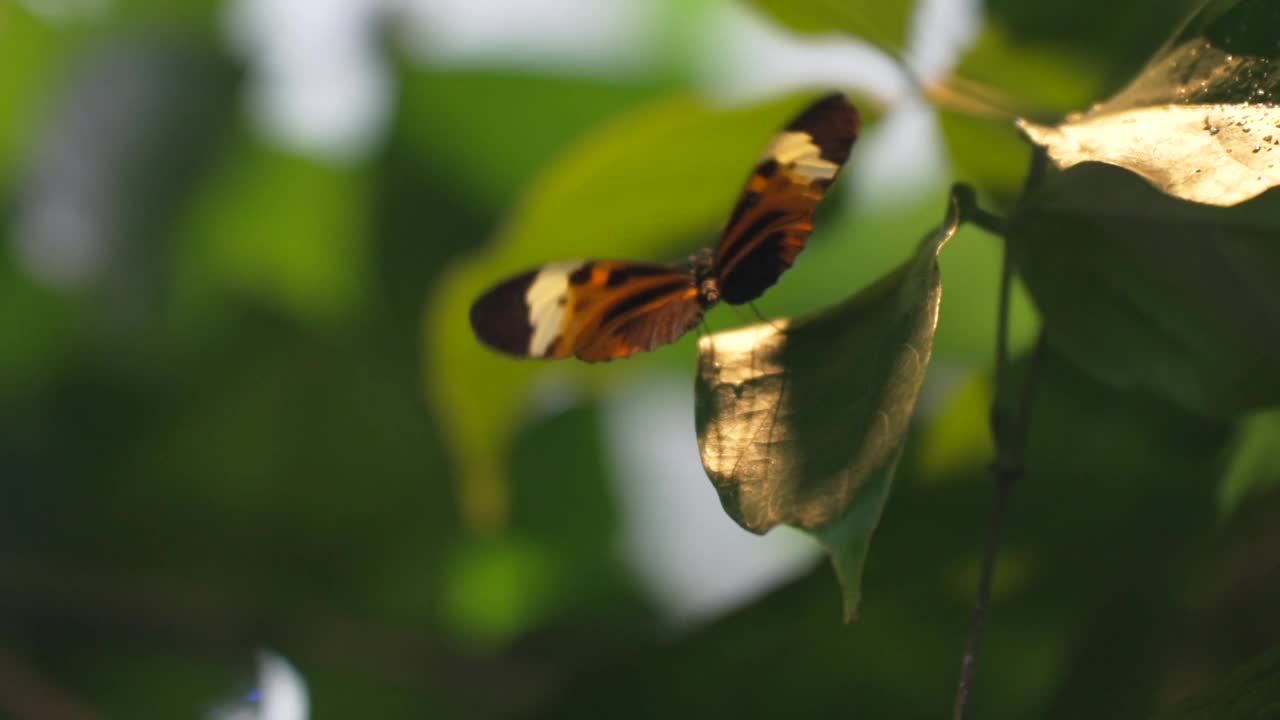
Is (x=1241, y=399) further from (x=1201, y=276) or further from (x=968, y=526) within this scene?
(x=968, y=526)

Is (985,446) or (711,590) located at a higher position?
(711,590)

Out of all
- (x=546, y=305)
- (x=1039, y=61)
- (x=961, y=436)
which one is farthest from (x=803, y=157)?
(x=1039, y=61)

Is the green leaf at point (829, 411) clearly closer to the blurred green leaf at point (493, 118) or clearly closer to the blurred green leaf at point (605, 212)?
the blurred green leaf at point (605, 212)

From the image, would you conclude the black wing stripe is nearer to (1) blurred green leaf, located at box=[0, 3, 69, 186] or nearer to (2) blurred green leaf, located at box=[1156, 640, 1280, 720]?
(2) blurred green leaf, located at box=[1156, 640, 1280, 720]

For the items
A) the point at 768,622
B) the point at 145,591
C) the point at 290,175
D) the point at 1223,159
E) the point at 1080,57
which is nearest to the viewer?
the point at 1223,159

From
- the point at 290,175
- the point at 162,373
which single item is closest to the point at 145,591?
the point at 162,373

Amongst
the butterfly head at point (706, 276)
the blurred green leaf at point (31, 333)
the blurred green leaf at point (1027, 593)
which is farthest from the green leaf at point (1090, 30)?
the blurred green leaf at point (31, 333)

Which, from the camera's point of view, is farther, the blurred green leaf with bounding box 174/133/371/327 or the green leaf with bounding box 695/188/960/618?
the blurred green leaf with bounding box 174/133/371/327

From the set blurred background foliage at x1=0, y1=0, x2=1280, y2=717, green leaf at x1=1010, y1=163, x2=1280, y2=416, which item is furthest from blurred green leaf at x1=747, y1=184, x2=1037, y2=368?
green leaf at x1=1010, y1=163, x2=1280, y2=416
